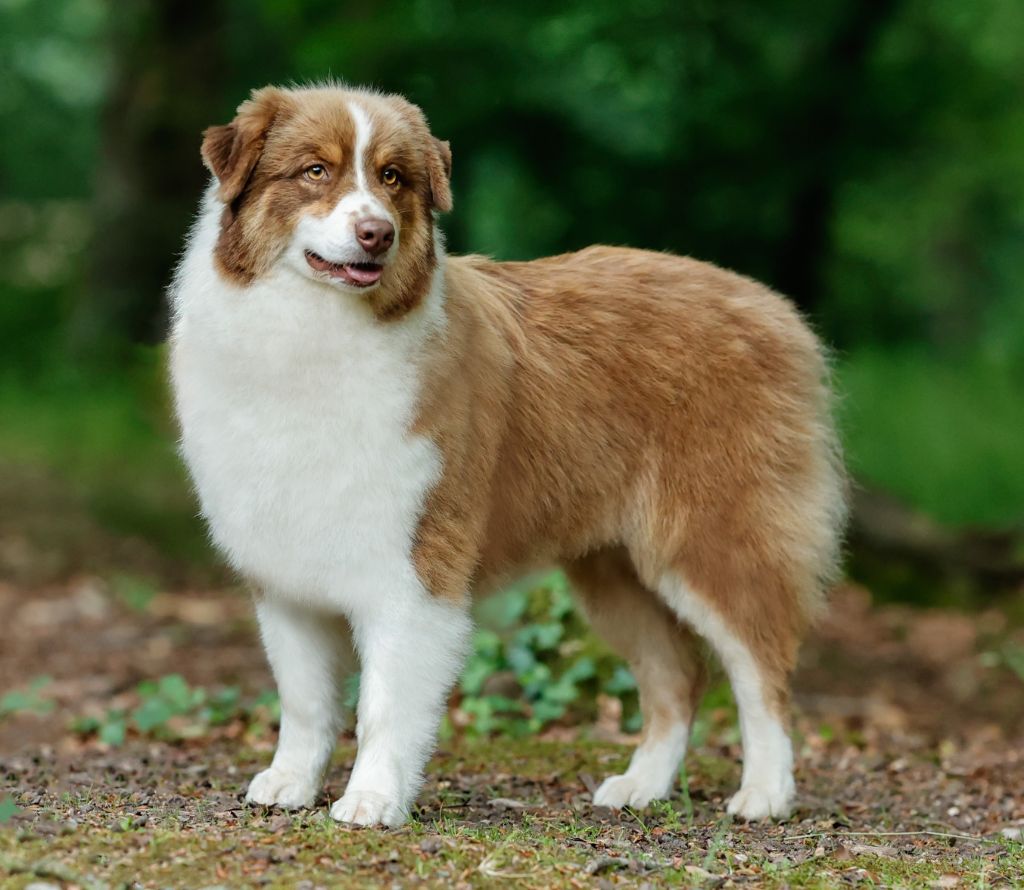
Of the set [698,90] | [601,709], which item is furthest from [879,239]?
[601,709]

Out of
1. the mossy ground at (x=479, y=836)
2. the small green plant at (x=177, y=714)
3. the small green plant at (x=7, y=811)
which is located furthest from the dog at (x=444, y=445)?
the small green plant at (x=177, y=714)

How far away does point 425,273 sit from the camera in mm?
4434

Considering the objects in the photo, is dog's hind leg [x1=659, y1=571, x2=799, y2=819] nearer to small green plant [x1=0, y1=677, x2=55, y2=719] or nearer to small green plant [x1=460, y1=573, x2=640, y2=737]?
small green plant [x1=460, y1=573, x2=640, y2=737]

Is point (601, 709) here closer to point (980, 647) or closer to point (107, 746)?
point (107, 746)

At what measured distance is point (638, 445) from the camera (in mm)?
5172

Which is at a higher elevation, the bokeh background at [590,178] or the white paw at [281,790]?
the bokeh background at [590,178]

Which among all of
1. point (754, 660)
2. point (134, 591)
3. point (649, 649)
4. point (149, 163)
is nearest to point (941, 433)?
point (149, 163)

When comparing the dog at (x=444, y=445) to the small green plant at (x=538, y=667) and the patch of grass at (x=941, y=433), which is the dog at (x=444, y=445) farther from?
the patch of grass at (x=941, y=433)

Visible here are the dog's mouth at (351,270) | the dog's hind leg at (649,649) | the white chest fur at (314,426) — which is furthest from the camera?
the dog's hind leg at (649,649)

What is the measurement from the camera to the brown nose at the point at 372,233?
13.4 feet

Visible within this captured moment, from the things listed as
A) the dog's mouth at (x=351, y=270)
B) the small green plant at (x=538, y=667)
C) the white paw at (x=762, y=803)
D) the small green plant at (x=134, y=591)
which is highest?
the dog's mouth at (x=351, y=270)

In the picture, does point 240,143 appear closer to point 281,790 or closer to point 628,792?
point 281,790

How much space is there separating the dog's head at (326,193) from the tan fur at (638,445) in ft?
0.27

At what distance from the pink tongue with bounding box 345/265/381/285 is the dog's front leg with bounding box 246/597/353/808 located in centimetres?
114
